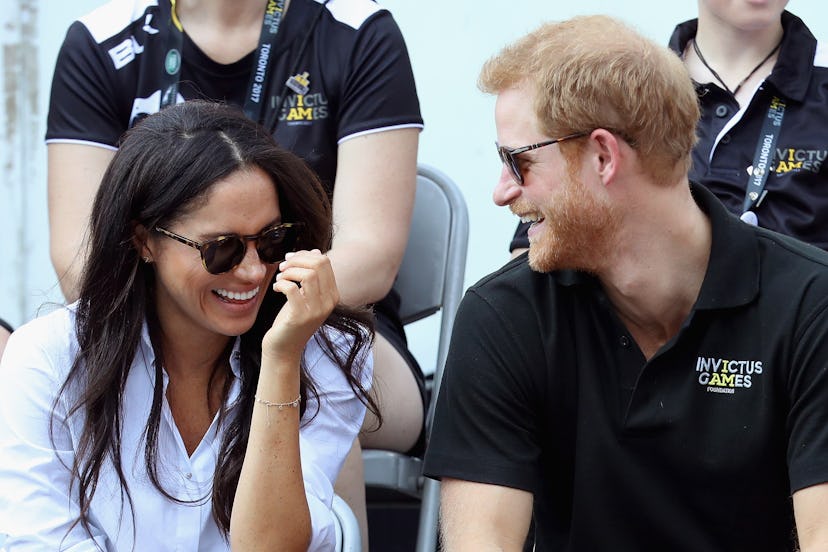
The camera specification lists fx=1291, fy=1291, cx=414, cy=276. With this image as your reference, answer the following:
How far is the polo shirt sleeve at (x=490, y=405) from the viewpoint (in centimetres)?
218

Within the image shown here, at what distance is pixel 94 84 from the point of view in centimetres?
306

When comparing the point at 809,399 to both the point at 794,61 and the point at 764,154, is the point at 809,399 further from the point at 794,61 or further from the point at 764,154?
the point at 794,61

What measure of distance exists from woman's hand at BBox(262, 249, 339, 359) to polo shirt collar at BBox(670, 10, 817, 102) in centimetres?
137

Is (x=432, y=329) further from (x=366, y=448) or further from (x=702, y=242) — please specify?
(x=702, y=242)

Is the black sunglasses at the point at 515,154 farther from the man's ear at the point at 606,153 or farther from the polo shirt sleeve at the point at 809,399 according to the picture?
the polo shirt sleeve at the point at 809,399

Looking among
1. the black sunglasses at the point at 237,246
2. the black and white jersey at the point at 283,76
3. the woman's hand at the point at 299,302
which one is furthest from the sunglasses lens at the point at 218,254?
the black and white jersey at the point at 283,76

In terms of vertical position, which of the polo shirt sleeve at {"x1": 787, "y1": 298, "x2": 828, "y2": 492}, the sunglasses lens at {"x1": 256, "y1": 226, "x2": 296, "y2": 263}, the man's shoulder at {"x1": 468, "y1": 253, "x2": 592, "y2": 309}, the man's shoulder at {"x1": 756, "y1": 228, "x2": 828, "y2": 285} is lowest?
the polo shirt sleeve at {"x1": 787, "y1": 298, "x2": 828, "y2": 492}

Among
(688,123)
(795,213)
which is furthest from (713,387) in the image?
(795,213)

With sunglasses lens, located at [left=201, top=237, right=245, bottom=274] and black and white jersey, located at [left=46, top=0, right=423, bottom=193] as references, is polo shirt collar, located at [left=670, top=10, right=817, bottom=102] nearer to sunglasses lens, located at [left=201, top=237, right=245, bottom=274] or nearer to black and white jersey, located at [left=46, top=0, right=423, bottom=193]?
black and white jersey, located at [left=46, top=0, right=423, bottom=193]

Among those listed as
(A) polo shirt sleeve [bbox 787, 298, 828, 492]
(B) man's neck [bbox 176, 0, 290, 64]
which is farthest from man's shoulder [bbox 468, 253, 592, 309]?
(B) man's neck [bbox 176, 0, 290, 64]

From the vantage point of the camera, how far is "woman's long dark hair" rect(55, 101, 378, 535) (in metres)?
2.27

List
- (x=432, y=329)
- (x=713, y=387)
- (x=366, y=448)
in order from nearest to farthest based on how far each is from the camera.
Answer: (x=713, y=387), (x=366, y=448), (x=432, y=329)

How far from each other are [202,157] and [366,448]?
0.88m

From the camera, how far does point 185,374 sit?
96.2 inches
